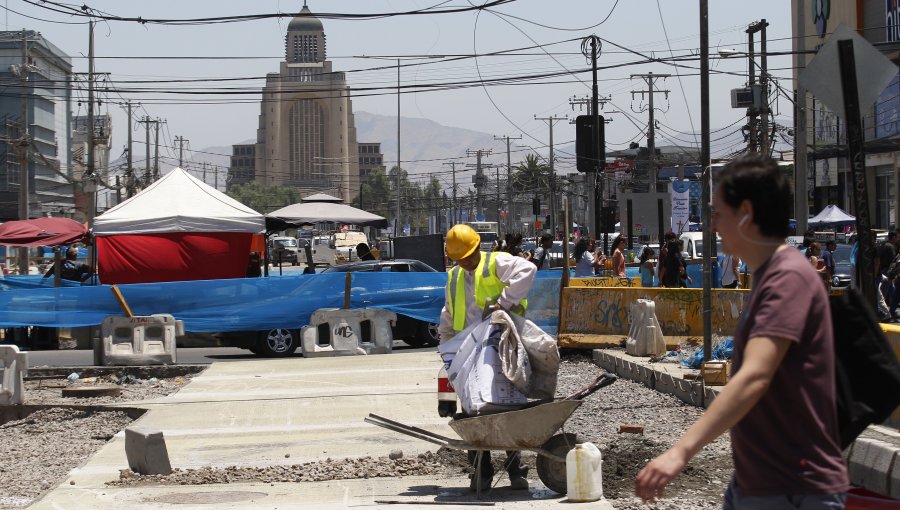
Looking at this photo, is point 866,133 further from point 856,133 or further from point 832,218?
point 856,133

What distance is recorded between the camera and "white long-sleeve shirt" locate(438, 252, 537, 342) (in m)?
7.97

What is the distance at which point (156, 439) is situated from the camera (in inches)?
366

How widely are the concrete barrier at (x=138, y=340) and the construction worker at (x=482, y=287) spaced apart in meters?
11.7

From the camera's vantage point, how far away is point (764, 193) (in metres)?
3.56

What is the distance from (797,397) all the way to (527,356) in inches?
175

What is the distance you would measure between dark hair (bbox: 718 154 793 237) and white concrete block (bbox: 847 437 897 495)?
3885 millimetres

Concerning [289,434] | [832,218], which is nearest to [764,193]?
[289,434]

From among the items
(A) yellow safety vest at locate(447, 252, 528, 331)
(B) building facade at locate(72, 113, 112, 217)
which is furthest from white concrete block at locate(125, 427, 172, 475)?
(B) building facade at locate(72, 113, 112, 217)

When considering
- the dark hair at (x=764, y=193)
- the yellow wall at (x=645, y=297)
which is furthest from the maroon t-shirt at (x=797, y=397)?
the yellow wall at (x=645, y=297)

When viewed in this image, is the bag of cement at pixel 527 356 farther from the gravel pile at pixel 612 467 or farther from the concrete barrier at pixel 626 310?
the concrete barrier at pixel 626 310

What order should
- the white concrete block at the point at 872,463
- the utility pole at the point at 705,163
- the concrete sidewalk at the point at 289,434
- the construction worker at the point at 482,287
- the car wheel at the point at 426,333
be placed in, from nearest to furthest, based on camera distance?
the white concrete block at the point at 872,463, the construction worker at the point at 482,287, the concrete sidewalk at the point at 289,434, the utility pole at the point at 705,163, the car wheel at the point at 426,333

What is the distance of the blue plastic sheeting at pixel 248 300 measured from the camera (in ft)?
65.5

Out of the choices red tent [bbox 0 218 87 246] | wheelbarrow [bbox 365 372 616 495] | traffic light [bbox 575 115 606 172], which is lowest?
wheelbarrow [bbox 365 372 616 495]

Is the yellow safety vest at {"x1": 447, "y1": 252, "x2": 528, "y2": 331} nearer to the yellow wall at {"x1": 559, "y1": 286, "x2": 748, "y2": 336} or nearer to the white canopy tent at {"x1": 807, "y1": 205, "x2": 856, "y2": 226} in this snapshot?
the yellow wall at {"x1": 559, "y1": 286, "x2": 748, "y2": 336}
